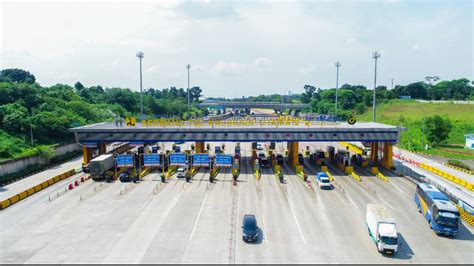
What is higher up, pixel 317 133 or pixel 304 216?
pixel 317 133

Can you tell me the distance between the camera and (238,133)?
2416 inches

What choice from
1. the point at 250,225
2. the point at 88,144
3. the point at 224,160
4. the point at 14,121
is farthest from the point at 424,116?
the point at 14,121

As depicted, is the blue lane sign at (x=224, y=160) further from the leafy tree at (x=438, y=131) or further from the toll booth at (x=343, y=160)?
the leafy tree at (x=438, y=131)

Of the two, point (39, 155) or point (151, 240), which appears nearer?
point (151, 240)

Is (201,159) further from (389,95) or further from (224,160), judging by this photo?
(389,95)

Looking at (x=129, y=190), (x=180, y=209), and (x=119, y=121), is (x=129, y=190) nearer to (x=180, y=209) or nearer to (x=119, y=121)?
(x=180, y=209)

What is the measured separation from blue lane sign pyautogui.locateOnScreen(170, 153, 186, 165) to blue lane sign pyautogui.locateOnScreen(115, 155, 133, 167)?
21.8ft

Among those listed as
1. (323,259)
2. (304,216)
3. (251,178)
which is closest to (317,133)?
(251,178)

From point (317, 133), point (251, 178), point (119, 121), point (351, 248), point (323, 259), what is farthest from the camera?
point (119, 121)

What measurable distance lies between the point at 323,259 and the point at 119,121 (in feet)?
162

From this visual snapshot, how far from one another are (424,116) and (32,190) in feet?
418

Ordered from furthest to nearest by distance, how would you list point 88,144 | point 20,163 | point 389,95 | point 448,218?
point 389,95, point 88,144, point 20,163, point 448,218

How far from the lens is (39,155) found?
6353 centimetres

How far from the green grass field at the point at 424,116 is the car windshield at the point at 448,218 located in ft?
166
